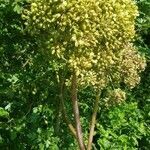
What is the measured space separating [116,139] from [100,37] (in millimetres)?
1891

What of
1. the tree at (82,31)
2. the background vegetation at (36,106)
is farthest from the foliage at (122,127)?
the tree at (82,31)

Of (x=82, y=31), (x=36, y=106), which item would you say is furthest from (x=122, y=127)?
(x=82, y=31)

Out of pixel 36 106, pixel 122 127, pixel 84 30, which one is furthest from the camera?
pixel 122 127

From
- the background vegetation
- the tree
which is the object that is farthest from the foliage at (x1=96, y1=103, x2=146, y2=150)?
the tree

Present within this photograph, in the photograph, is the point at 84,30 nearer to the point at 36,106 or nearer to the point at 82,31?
the point at 82,31

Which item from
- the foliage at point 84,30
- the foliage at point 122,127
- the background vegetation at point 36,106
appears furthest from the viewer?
the foliage at point 122,127

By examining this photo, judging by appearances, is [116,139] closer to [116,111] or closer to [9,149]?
[116,111]

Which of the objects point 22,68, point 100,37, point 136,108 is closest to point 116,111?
point 136,108

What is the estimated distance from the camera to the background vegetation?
16.2ft

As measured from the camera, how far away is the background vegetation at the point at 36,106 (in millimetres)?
4941

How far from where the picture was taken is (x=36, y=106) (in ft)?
17.3

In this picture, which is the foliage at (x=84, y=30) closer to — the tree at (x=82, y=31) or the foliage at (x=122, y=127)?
the tree at (x=82, y=31)

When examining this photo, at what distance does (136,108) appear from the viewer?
18.9 feet

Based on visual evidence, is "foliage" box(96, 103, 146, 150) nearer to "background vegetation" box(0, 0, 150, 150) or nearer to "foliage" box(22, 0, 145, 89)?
"background vegetation" box(0, 0, 150, 150)
